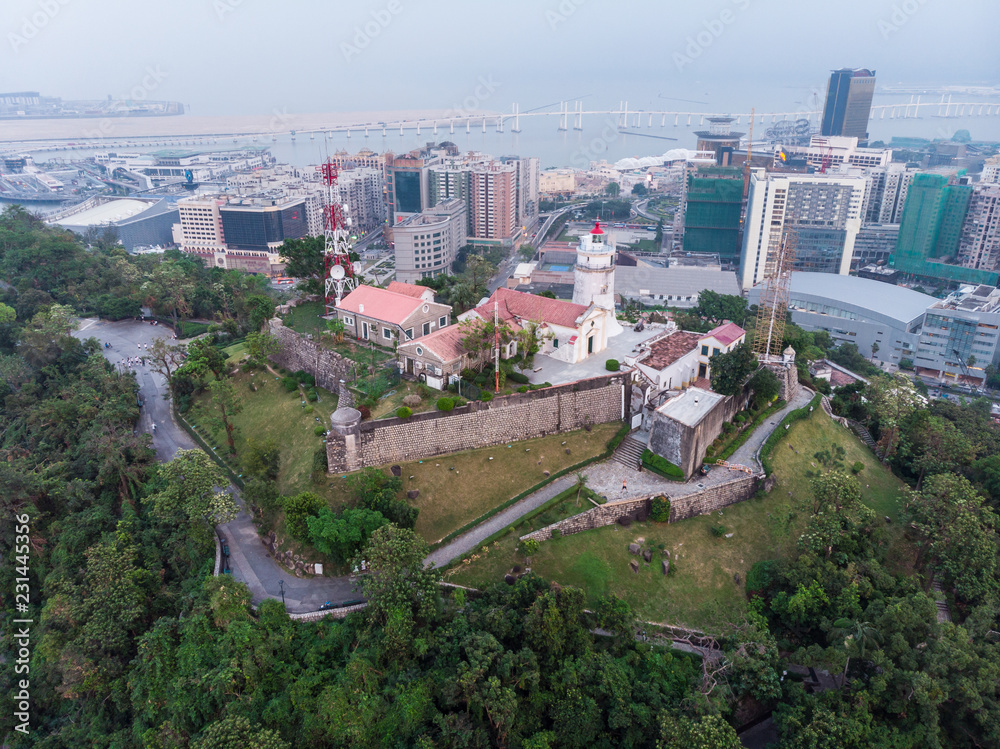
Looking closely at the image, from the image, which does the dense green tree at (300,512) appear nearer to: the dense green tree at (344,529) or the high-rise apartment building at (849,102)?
the dense green tree at (344,529)

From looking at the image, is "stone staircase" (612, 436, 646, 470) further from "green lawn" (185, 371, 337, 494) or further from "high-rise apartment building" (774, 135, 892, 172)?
"high-rise apartment building" (774, 135, 892, 172)

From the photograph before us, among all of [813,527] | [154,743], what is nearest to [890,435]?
[813,527]

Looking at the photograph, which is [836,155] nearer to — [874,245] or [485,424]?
[874,245]

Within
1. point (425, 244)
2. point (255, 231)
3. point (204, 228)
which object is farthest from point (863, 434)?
point (204, 228)

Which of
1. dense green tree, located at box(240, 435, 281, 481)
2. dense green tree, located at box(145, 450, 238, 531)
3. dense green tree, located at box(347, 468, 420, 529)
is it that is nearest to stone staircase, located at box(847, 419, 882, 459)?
dense green tree, located at box(347, 468, 420, 529)

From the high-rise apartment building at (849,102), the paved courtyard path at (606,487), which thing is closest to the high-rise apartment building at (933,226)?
the high-rise apartment building at (849,102)

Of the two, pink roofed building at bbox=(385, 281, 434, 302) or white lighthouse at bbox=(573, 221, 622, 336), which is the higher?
white lighthouse at bbox=(573, 221, 622, 336)
